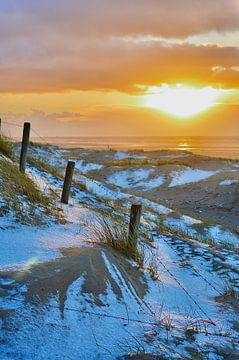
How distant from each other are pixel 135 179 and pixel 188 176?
3.55m

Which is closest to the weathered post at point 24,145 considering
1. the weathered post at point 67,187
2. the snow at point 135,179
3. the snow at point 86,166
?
the weathered post at point 67,187

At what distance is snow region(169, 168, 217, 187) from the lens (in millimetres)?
23281

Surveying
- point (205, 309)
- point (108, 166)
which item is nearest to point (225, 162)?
point (108, 166)

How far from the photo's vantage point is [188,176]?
24.0 metres

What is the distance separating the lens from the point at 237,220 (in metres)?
16.4

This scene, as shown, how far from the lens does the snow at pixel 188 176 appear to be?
23.3 m

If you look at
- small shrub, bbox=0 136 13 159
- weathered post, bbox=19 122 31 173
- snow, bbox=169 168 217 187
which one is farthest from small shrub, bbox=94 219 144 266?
snow, bbox=169 168 217 187

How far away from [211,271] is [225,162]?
23499 mm

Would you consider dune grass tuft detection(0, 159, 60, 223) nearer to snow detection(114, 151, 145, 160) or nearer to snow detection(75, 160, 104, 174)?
snow detection(75, 160, 104, 174)

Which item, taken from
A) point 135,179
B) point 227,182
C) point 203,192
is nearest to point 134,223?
point 203,192

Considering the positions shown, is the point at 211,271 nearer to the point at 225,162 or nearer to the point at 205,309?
the point at 205,309

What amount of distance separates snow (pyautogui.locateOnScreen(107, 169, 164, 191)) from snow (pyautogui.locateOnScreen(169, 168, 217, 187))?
886 millimetres

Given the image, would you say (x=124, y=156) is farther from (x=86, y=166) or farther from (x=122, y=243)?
(x=122, y=243)

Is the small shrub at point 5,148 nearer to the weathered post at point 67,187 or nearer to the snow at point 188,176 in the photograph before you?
the weathered post at point 67,187
